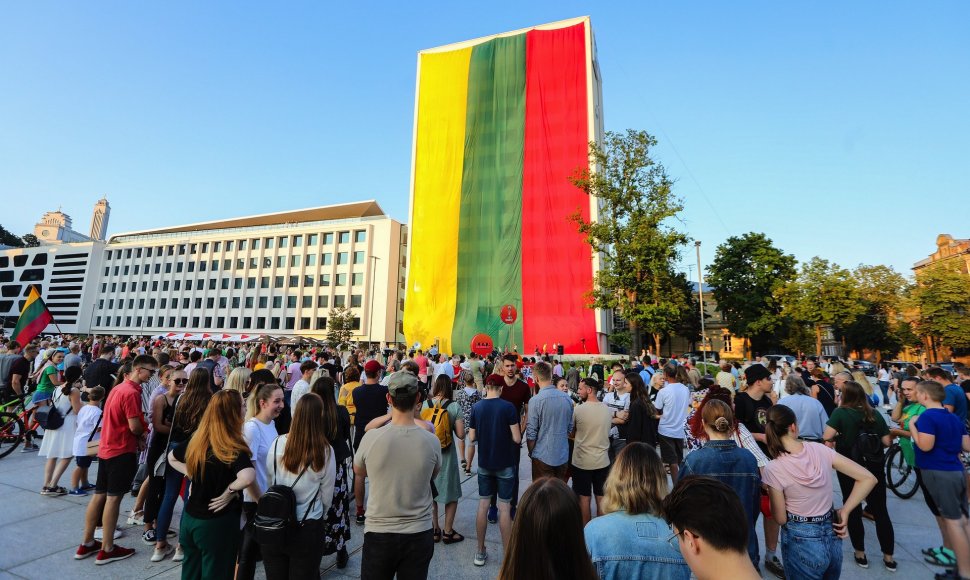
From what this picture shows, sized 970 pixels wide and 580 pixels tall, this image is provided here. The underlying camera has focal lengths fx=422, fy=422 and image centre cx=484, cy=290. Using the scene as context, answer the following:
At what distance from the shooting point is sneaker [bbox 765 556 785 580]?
4644 millimetres

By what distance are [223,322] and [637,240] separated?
62.0 m

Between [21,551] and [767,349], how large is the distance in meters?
58.2

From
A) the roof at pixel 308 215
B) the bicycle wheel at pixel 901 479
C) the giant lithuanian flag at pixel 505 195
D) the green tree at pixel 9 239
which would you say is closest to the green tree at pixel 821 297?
the giant lithuanian flag at pixel 505 195

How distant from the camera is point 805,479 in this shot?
3.30 m

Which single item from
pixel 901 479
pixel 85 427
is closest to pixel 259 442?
pixel 85 427

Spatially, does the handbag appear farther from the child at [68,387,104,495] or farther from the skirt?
the skirt

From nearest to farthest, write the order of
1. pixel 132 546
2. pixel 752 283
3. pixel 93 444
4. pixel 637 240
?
pixel 132 546
pixel 93 444
pixel 637 240
pixel 752 283

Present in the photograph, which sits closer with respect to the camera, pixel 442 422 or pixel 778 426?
pixel 778 426

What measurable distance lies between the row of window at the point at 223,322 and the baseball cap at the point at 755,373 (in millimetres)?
51909

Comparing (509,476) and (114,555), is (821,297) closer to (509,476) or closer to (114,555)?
(509,476)

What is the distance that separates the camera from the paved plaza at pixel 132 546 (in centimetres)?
443

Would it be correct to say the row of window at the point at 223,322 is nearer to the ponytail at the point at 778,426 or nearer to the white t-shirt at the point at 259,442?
the white t-shirt at the point at 259,442

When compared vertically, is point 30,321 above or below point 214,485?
above

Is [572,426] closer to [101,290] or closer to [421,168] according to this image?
[421,168]
